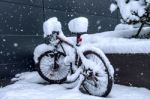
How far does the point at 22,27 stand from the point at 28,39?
43 cm

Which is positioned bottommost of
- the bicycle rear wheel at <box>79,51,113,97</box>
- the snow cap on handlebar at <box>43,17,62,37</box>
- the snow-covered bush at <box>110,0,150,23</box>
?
the bicycle rear wheel at <box>79,51,113,97</box>

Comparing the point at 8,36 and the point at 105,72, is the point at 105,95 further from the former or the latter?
the point at 8,36

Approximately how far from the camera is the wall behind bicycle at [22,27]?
8.66 metres

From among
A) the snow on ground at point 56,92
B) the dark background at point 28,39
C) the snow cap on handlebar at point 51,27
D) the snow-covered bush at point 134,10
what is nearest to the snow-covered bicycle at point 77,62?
the snow cap on handlebar at point 51,27

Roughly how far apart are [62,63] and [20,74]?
6.34 ft

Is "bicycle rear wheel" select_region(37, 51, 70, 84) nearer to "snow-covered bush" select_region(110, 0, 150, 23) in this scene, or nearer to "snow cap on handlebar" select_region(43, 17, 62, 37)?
"snow cap on handlebar" select_region(43, 17, 62, 37)

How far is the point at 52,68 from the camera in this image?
766 cm

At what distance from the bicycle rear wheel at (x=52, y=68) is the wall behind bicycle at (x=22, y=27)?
1094 millimetres

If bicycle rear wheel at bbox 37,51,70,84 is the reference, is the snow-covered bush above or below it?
above

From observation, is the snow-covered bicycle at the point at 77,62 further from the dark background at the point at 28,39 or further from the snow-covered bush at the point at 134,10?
the snow-covered bush at the point at 134,10

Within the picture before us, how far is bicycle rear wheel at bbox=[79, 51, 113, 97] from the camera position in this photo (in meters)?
6.16

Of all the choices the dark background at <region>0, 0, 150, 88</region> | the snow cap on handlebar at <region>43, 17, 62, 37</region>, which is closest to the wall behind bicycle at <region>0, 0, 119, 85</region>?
the dark background at <region>0, 0, 150, 88</region>

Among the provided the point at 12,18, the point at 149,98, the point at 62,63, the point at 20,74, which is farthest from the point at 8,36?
the point at 149,98

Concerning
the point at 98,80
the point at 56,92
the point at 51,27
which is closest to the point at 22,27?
the point at 51,27
